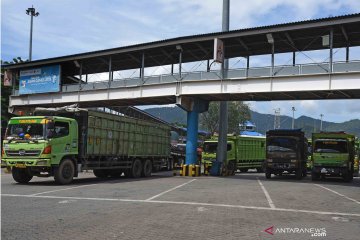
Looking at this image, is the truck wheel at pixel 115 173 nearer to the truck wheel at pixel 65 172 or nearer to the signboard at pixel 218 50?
the truck wheel at pixel 65 172

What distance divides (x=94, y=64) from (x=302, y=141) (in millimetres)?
20514

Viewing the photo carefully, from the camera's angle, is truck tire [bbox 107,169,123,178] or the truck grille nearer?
the truck grille

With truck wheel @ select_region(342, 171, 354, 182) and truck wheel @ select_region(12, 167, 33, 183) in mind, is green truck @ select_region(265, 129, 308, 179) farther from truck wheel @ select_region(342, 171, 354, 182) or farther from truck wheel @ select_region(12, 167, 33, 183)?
truck wheel @ select_region(12, 167, 33, 183)

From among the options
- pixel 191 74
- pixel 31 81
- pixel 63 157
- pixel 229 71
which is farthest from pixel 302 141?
pixel 31 81

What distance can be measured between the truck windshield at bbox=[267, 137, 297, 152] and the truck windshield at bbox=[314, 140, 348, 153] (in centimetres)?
157

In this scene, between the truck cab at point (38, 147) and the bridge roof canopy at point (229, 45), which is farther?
the bridge roof canopy at point (229, 45)

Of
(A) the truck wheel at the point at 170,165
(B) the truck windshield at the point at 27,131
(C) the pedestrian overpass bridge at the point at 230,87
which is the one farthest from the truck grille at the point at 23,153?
(A) the truck wheel at the point at 170,165

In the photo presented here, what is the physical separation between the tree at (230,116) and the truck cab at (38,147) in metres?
62.7

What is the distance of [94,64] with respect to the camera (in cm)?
3931

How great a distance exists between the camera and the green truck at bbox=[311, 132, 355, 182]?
2542cm

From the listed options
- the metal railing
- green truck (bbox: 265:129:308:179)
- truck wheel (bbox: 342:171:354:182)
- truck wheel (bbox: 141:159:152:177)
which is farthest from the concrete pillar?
truck wheel (bbox: 342:171:354:182)

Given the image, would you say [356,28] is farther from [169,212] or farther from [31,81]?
[31,81]

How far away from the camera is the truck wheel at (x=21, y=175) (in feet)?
60.8

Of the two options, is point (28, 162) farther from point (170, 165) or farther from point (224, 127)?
point (170, 165)
